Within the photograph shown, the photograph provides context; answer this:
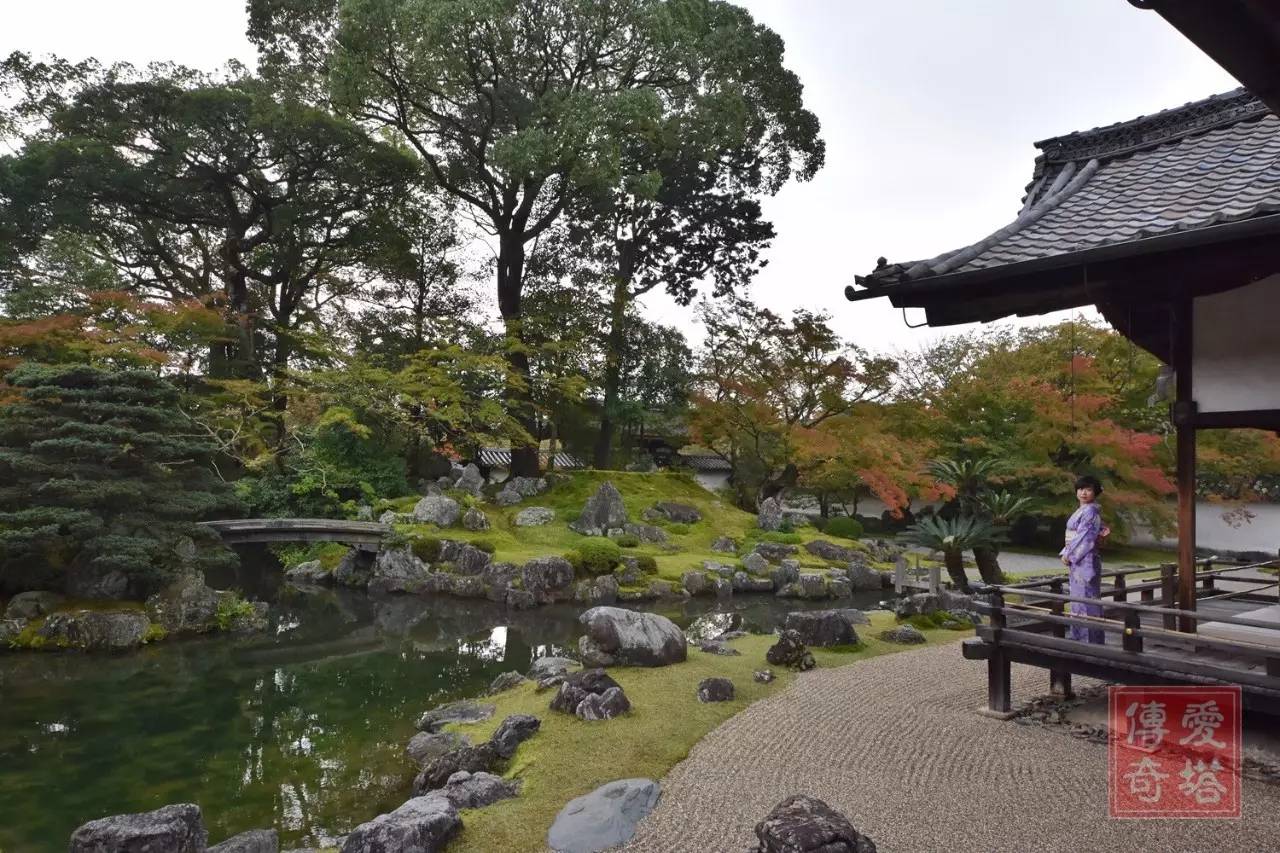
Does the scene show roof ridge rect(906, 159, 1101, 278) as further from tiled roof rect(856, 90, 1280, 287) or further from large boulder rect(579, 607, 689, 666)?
large boulder rect(579, 607, 689, 666)

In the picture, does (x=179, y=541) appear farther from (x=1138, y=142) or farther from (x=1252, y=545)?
(x=1252, y=545)

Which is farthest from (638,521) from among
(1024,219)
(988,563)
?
(1024,219)

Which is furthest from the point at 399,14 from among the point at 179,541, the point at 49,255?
the point at 179,541

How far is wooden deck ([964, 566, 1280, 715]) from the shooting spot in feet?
15.8

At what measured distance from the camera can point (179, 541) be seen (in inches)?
492

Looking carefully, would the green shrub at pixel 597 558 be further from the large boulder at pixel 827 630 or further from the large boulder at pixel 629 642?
the large boulder at pixel 629 642

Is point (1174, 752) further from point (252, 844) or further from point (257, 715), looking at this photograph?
point (257, 715)

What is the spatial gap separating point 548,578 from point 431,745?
849 cm

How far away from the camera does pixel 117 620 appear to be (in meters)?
11.5

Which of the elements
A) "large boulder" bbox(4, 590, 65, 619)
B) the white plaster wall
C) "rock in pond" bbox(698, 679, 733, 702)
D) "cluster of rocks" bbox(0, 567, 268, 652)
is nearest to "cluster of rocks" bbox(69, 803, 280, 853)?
"rock in pond" bbox(698, 679, 733, 702)

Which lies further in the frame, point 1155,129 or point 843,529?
point 843,529

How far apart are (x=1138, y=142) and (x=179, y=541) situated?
14068mm

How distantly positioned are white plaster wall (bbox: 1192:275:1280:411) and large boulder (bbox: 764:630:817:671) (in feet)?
15.8

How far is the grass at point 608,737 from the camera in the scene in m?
4.84
